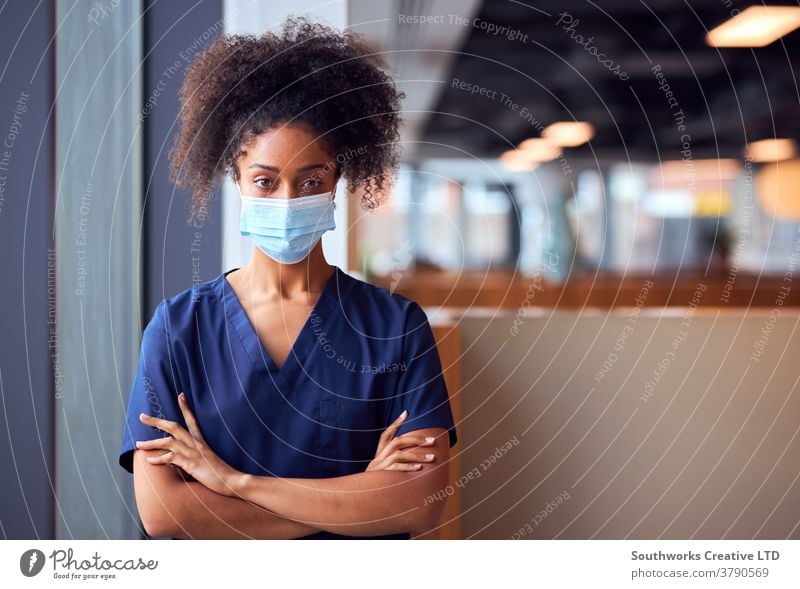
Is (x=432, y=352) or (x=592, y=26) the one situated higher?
(x=592, y=26)

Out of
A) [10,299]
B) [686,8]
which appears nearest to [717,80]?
[686,8]

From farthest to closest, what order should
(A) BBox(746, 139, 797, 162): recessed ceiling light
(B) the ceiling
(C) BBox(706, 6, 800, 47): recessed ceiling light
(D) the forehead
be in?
(A) BBox(746, 139, 797, 162): recessed ceiling light, (B) the ceiling, (C) BBox(706, 6, 800, 47): recessed ceiling light, (D) the forehead

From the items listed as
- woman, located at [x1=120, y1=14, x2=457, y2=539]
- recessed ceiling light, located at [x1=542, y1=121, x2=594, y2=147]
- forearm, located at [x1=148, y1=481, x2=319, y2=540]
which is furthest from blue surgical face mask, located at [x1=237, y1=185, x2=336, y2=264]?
recessed ceiling light, located at [x1=542, y1=121, x2=594, y2=147]

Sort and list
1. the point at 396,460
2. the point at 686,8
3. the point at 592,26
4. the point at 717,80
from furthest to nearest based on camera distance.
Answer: the point at 717,80 → the point at 592,26 → the point at 686,8 → the point at 396,460

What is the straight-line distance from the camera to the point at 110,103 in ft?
2.73

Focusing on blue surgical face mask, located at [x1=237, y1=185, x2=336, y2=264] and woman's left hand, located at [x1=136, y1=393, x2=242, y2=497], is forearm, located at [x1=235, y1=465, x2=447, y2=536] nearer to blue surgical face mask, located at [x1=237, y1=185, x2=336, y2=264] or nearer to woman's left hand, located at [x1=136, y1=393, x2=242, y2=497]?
woman's left hand, located at [x1=136, y1=393, x2=242, y2=497]

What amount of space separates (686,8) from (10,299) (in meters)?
1.56

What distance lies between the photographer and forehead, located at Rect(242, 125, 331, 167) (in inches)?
28.9

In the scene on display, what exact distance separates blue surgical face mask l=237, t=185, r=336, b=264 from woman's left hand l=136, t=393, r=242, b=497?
0.18 meters

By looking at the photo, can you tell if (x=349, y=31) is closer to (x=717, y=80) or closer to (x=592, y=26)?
(x=592, y=26)

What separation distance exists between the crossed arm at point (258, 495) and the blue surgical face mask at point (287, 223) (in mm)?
187

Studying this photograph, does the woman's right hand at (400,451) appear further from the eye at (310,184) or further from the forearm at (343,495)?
the eye at (310,184)

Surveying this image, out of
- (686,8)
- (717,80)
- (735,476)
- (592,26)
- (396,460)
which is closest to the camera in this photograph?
(396,460)
